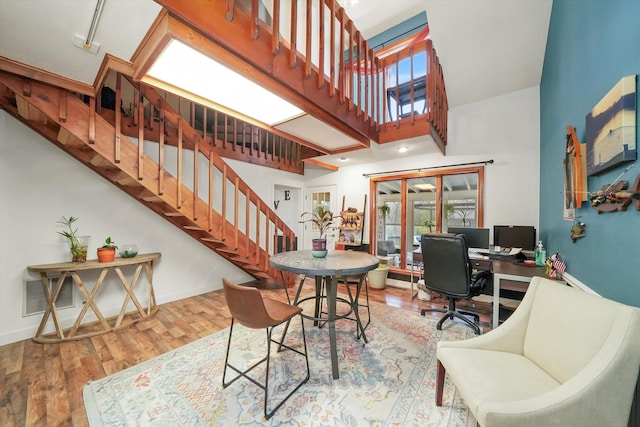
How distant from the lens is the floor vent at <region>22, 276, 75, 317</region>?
243cm

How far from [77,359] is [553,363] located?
3459 mm

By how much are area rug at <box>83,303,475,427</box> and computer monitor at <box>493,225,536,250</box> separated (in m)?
1.57

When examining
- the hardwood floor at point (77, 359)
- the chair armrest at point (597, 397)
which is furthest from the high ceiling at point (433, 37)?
the chair armrest at point (597, 397)

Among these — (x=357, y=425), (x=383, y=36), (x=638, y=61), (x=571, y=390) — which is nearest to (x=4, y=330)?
(x=357, y=425)

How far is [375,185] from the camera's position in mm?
4660

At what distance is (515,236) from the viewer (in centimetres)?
300

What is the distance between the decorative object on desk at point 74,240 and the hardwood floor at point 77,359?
0.86 metres

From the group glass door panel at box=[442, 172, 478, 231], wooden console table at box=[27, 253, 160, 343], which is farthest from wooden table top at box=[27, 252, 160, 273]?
glass door panel at box=[442, 172, 478, 231]

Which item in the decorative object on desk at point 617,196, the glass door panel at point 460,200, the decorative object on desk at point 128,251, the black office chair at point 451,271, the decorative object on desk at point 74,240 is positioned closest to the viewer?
the decorative object on desk at point 617,196

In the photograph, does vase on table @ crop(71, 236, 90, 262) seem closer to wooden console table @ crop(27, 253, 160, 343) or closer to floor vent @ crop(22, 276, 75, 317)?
wooden console table @ crop(27, 253, 160, 343)

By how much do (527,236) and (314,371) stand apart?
2977mm

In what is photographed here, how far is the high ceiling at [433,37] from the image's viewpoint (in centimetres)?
130

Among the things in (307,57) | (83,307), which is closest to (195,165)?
(307,57)

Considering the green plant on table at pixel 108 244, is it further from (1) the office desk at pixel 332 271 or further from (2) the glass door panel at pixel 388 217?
(2) the glass door panel at pixel 388 217
